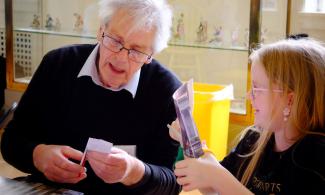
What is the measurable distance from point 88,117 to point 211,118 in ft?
3.75

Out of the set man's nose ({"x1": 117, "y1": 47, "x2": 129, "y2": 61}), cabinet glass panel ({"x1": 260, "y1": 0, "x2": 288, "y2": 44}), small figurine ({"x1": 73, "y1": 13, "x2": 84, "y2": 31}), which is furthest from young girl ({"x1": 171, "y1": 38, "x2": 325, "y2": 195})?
small figurine ({"x1": 73, "y1": 13, "x2": 84, "y2": 31})

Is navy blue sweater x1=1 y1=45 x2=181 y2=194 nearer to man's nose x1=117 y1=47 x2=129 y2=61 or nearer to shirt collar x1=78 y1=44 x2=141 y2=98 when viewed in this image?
shirt collar x1=78 y1=44 x2=141 y2=98

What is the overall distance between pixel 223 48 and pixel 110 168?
207 centimetres

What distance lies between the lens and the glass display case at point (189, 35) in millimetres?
3154

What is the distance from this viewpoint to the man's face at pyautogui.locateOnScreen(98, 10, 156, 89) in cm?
160

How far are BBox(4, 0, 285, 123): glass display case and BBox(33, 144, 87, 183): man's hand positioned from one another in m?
1.75

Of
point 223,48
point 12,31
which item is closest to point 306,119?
point 223,48

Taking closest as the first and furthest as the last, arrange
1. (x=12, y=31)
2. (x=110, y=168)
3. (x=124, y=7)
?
1. (x=110, y=168)
2. (x=124, y=7)
3. (x=12, y=31)

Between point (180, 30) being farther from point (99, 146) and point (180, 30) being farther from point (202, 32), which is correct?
→ point (99, 146)

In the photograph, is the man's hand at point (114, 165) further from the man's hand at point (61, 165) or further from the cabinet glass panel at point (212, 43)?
the cabinet glass panel at point (212, 43)

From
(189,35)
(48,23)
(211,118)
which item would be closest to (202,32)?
(189,35)

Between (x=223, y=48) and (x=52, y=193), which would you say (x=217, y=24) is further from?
(x=52, y=193)

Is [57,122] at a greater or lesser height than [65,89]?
lesser

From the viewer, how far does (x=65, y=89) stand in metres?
1.74
